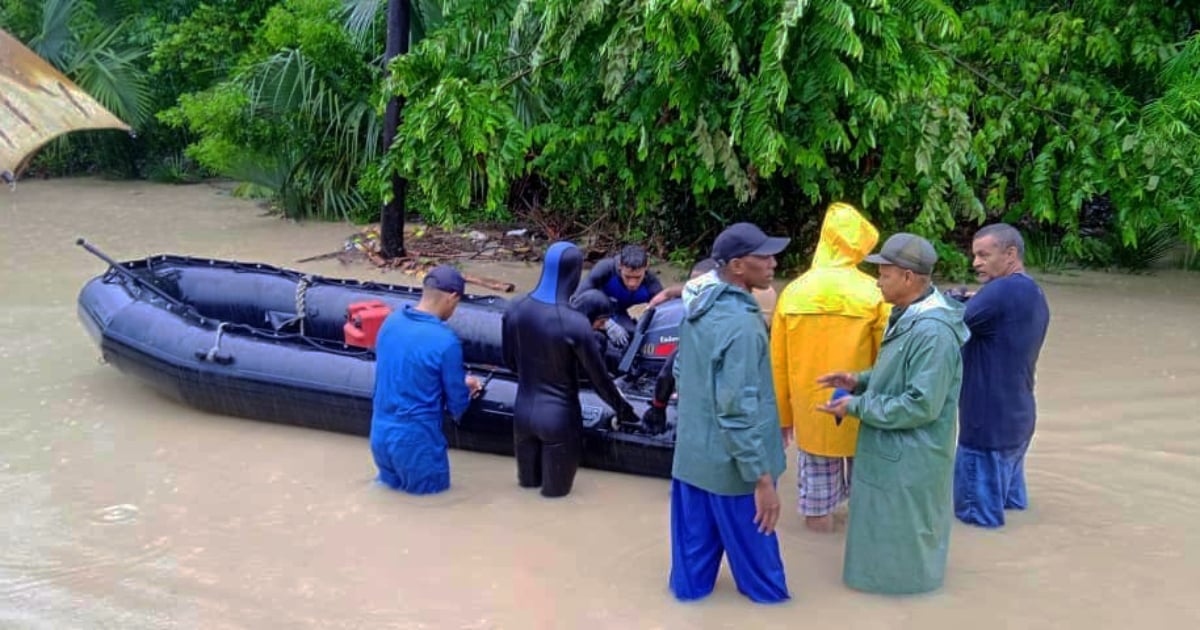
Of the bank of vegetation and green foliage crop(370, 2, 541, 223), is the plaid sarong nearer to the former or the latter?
the bank of vegetation

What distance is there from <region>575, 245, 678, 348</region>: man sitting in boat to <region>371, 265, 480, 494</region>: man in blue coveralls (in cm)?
125

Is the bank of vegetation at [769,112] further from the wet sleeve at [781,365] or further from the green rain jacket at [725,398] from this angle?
the green rain jacket at [725,398]

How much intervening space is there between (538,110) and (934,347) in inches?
289

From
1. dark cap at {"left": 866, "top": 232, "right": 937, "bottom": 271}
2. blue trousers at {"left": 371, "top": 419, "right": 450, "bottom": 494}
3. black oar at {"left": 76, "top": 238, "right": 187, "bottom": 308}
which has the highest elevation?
dark cap at {"left": 866, "top": 232, "right": 937, "bottom": 271}

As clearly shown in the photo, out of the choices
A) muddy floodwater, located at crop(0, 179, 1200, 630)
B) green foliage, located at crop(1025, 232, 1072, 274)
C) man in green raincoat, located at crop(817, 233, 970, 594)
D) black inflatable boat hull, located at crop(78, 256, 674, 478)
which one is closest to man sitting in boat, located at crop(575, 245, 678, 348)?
black inflatable boat hull, located at crop(78, 256, 674, 478)

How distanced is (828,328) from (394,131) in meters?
7.19

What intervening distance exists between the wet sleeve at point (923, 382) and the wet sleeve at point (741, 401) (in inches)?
20.4

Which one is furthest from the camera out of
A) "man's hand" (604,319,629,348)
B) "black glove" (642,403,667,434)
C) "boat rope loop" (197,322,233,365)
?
"boat rope loop" (197,322,233,365)

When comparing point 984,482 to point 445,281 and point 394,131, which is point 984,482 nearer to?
point 445,281

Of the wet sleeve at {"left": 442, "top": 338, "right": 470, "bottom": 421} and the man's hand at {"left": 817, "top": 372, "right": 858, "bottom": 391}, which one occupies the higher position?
the man's hand at {"left": 817, "top": 372, "right": 858, "bottom": 391}

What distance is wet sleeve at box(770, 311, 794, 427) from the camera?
16.7 feet

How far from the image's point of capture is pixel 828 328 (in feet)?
16.3

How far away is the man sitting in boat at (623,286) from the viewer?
6.57m

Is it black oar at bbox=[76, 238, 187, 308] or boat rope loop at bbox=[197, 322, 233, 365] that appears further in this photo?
black oar at bbox=[76, 238, 187, 308]
